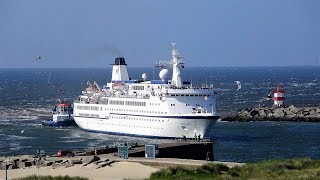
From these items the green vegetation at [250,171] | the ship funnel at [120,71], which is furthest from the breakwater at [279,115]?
the green vegetation at [250,171]

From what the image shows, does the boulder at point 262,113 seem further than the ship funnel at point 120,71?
Yes

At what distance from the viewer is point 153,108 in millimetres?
61594

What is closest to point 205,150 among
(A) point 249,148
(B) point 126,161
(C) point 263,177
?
(A) point 249,148

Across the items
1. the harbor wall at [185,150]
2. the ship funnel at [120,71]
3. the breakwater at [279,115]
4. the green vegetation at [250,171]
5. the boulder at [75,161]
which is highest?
the ship funnel at [120,71]

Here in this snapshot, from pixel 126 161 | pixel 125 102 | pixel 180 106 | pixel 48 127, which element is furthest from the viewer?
pixel 48 127

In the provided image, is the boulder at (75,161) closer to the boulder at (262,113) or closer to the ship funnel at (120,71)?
the ship funnel at (120,71)

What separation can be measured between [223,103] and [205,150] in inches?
2179

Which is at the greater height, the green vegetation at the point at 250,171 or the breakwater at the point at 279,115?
the green vegetation at the point at 250,171

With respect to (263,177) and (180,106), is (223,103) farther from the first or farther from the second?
(263,177)

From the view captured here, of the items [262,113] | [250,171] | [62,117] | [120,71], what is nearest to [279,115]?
[262,113]

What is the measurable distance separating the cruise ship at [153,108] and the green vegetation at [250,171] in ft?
78.3

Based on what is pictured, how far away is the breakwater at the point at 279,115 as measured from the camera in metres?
78.6

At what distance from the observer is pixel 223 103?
334 feet

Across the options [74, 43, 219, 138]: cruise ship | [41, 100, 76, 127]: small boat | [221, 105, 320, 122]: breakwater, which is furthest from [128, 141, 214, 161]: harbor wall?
[221, 105, 320, 122]: breakwater
